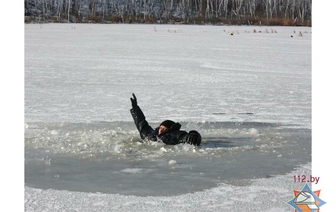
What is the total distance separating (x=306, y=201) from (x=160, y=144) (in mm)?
2251

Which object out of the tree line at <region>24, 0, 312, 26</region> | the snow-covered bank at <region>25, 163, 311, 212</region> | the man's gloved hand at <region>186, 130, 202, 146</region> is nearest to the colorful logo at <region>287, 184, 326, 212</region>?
the snow-covered bank at <region>25, 163, 311, 212</region>

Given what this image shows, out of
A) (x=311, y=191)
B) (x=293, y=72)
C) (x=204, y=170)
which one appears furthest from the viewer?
(x=293, y=72)

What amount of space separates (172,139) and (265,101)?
410 centimetres

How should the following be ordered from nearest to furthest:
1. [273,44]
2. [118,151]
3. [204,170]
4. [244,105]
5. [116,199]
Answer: [116,199] < [204,170] < [118,151] < [244,105] < [273,44]

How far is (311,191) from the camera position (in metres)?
4.43

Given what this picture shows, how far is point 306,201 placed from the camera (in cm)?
417

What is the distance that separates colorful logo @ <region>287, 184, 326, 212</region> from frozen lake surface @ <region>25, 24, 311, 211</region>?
0.26 ft

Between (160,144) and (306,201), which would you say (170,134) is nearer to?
(160,144)

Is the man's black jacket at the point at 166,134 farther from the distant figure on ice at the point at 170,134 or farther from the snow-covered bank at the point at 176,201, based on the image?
the snow-covered bank at the point at 176,201

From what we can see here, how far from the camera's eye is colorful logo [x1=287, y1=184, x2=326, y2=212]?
404 centimetres

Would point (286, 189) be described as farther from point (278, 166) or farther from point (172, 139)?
point (172, 139)

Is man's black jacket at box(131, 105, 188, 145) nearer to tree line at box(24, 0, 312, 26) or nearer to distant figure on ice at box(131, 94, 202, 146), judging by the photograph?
distant figure on ice at box(131, 94, 202, 146)

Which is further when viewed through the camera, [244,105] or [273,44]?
[273,44]
